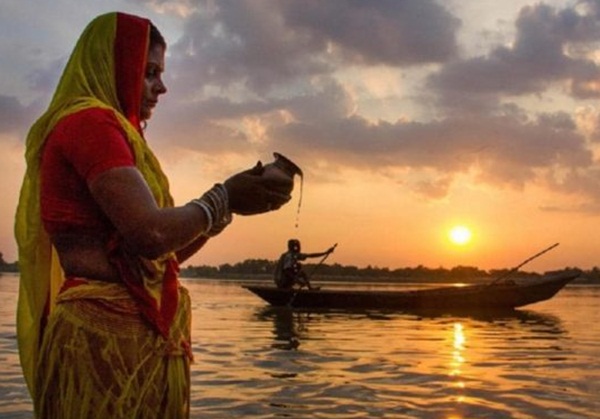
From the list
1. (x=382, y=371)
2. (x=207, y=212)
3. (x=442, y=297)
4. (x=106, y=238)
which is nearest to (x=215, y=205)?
(x=207, y=212)

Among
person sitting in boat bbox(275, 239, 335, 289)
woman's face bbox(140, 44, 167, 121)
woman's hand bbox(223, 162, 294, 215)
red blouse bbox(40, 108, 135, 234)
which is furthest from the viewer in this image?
person sitting in boat bbox(275, 239, 335, 289)

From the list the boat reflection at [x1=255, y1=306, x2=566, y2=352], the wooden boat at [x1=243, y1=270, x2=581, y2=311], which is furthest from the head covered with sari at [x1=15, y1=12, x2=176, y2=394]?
the wooden boat at [x1=243, y1=270, x2=581, y2=311]

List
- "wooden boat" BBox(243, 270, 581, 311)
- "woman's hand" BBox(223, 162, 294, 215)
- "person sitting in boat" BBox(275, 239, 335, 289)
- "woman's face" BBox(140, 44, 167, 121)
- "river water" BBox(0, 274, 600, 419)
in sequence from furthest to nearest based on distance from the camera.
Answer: "person sitting in boat" BBox(275, 239, 335, 289), "wooden boat" BBox(243, 270, 581, 311), "river water" BBox(0, 274, 600, 419), "woman's face" BBox(140, 44, 167, 121), "woman's hand" BBox(223, 162, 294, 215)

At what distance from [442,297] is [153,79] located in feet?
75.6

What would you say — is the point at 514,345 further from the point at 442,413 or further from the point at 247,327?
the point at 442,413

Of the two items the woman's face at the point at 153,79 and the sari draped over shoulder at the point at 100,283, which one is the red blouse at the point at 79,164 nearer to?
the sari draped over shoulder at the point at 100,283

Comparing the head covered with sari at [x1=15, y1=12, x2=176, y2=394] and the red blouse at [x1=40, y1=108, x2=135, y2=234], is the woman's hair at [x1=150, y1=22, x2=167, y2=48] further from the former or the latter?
the red blouse at [x1=40, y1=108, x2=135, y2=234]

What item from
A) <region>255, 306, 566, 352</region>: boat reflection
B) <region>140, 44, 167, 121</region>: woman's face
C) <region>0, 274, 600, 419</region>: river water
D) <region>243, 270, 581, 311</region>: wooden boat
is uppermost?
<region>140, 44, 167, 121</region>: woman's face

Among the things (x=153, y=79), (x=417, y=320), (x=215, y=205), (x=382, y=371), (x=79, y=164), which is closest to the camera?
(x=79, y=164)

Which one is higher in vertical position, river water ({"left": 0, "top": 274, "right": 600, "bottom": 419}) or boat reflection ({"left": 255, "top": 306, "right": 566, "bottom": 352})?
boat reflection ({"left": 255, "top": 306, "right": 566, "bottom": 352})

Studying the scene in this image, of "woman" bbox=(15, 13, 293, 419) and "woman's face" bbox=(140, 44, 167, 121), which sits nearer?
"woman" bbox=(15, 13, 293, 419)

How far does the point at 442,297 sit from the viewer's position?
24.6 m

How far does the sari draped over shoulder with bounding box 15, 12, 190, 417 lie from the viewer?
1.95 m

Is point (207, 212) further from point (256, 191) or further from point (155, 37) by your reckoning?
point (155, 37)
